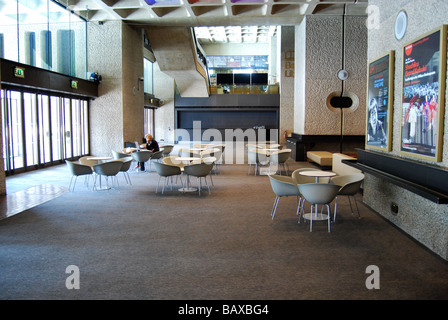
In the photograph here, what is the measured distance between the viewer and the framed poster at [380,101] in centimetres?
581

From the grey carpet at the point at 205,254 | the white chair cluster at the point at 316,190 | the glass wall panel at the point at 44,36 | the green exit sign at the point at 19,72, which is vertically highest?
the glass wall panel at the point at 44,36

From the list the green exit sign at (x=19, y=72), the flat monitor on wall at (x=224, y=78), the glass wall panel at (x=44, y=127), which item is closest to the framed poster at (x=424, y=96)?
the green exit sign at (x=19, y=72)

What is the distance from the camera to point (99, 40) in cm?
1445

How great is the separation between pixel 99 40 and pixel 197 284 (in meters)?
12.9

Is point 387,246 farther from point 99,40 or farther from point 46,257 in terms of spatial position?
point 99,40

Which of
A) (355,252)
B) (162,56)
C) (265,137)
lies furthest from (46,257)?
(265,137)

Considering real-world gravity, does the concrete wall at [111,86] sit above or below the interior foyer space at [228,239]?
above

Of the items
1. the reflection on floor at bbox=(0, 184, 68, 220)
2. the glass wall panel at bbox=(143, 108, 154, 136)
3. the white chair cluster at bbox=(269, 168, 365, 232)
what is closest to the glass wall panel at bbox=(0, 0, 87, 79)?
the reflection on floor at bbox=(0, 184, 68, 220)

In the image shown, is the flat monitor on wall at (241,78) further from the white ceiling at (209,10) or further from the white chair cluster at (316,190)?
the white chair cluster at (316,190)

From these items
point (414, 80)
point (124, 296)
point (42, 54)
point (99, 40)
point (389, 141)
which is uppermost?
point (99, 40)

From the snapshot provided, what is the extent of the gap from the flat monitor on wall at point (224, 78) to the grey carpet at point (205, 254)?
65.4ft

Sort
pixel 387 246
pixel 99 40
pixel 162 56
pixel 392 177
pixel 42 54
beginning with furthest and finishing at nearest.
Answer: pixel 162 56
pixel 99 40
pixel 42 54
pixel 392 177
pixel 387 246

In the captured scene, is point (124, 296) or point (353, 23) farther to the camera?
point (353, 23)

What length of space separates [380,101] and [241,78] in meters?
20.3
